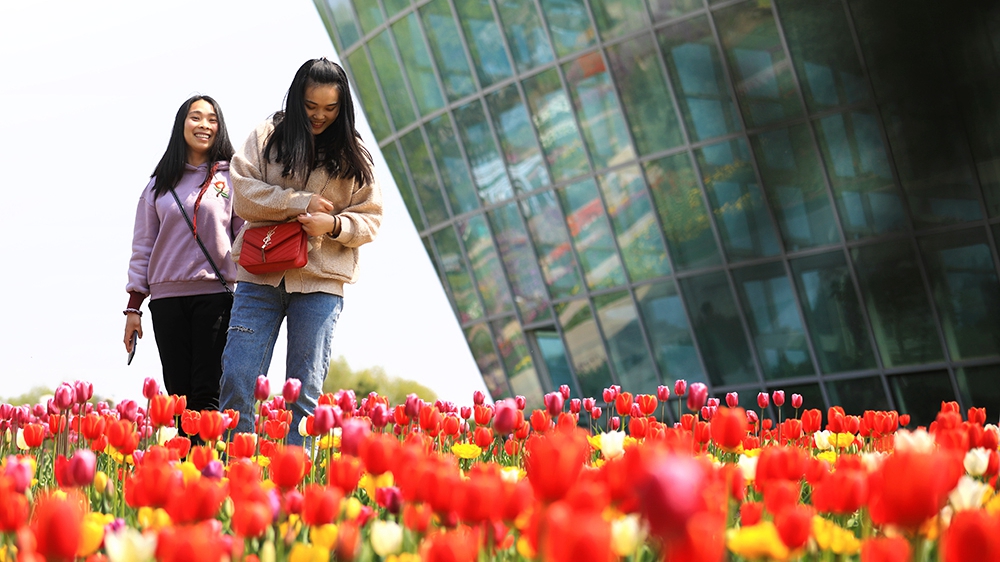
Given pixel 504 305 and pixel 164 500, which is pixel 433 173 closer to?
pixel 504 305

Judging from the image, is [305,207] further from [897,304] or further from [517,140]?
[517,140]

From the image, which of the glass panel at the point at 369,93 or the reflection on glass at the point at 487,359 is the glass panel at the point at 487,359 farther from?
the glass panel at the point at 369,93

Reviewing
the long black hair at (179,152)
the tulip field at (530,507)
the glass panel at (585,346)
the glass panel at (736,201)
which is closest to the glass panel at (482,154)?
the glass panel at (585,346)

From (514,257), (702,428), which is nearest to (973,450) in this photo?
(702,428)

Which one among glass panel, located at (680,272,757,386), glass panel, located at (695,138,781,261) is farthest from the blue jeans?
glass panel, located at (680,272,757,386)

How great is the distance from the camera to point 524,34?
40.4 feet

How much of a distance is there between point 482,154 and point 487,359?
322cm

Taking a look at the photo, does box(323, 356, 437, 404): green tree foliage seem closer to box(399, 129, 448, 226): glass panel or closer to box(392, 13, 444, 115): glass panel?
box(399, 129, 448, 226): glass panel

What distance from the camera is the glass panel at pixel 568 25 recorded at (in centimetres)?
1166

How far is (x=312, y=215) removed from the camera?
4.27 m

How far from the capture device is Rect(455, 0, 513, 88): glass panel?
1260 cm

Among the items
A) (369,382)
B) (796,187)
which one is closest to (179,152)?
(796,187)

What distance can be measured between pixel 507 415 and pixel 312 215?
2.19 m

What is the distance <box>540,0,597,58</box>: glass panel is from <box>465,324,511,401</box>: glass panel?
4471 millimetres
